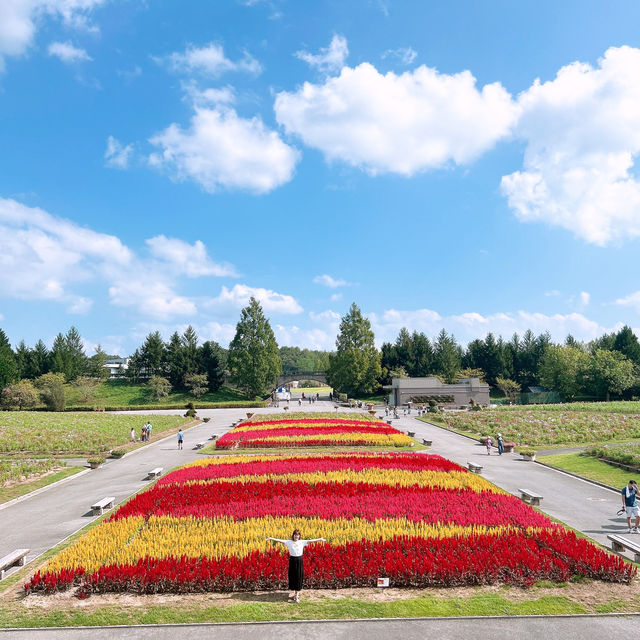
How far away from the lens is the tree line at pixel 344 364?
87.9 meters

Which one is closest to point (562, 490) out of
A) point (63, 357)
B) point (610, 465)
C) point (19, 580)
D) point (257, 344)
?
point (610, 465)

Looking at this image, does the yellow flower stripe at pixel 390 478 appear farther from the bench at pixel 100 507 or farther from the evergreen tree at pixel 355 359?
the evergreen tree at pixel 355 359

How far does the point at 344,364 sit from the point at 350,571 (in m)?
83.8

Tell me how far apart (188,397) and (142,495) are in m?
81.9

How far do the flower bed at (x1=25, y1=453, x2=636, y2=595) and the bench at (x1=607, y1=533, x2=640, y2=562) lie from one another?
1199 millimetres

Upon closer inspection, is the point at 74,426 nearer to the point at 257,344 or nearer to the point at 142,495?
the point at 142,495

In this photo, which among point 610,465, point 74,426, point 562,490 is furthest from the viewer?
point 74,426

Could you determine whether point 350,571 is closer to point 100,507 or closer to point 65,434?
point 100,507

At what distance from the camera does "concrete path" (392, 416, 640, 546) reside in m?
15.4

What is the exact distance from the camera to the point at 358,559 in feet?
35.3

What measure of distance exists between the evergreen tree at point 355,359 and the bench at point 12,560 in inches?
3205

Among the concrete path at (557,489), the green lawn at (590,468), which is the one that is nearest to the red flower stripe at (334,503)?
the concrete path at (557,489)

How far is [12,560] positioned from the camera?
37.7 ft

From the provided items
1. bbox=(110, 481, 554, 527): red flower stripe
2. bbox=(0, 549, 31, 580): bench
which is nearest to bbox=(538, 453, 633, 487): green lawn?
bbox=(110, 481, 554, 527): red flower stripe
